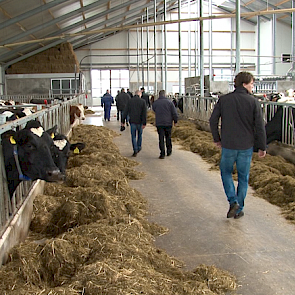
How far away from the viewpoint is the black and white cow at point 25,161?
4480 millimetres


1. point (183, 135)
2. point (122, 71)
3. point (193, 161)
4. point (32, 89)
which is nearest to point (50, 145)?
point (193, 161)

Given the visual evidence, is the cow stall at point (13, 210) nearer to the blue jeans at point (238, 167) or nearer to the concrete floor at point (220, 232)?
the concrete floor at point (220, 232)

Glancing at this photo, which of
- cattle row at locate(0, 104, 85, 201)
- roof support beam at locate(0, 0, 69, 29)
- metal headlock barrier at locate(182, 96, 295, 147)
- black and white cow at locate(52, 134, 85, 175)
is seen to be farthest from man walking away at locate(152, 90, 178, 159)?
roof support beam at locate(0, 0, 69, 29)

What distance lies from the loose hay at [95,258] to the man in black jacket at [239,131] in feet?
3.95

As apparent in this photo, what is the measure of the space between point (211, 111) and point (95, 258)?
11893 mm

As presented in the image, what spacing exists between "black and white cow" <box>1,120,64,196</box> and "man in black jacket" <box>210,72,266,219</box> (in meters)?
2.22

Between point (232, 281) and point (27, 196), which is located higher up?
point (27, 196)

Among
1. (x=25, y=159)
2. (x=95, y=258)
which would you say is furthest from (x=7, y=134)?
(x=95, y=258)

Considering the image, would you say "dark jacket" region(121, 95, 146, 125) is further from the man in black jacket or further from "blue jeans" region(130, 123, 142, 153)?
the man in black jacket

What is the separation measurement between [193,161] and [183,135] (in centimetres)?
386

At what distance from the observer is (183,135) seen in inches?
545

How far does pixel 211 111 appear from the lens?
49.3 ft

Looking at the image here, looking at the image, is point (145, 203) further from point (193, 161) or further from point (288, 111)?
point (288, 111)

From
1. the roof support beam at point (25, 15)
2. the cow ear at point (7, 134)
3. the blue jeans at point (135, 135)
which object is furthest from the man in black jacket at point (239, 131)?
the roof support beam at point (25, 15)
